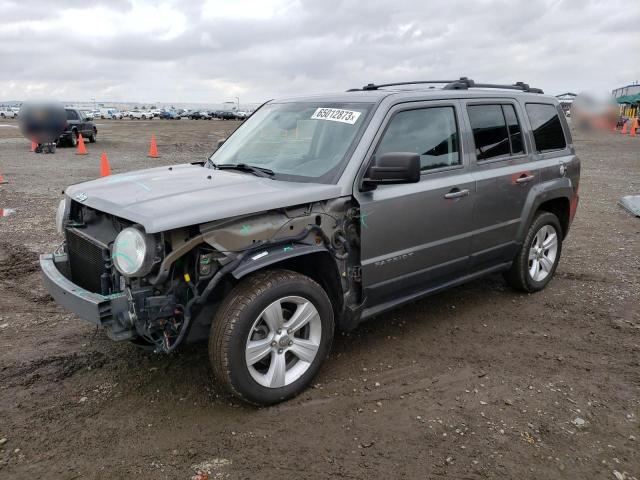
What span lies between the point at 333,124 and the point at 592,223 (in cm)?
627

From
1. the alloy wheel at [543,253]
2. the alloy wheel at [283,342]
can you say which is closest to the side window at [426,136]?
the alloy wheel at [283,342]

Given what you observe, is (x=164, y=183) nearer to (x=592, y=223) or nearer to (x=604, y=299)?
(x=604, y=299)

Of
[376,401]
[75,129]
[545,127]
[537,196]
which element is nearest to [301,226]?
[376,401]

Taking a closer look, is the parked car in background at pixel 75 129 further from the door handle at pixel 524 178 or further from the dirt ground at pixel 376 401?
the door handle at pixel 524 178

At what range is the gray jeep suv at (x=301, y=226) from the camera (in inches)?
117

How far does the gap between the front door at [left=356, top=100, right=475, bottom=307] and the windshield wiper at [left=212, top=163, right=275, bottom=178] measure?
72 centimetres

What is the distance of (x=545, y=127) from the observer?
5184 mm

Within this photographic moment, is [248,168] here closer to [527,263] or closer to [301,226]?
[301,226]

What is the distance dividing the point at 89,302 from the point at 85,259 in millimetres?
603

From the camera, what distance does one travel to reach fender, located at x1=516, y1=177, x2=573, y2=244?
4.86 m

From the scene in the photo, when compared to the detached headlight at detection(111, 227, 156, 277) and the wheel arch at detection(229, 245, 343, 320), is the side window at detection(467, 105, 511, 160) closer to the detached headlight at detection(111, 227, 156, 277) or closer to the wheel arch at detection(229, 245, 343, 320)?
the wheel arch at detection(229, 245, 343, 320)

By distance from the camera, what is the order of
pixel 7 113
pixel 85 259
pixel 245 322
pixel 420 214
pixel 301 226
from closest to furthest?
pixel 245 322 < pixel 301 226 < pixel 85 259 < pixel 420 214 < pixel 7 113

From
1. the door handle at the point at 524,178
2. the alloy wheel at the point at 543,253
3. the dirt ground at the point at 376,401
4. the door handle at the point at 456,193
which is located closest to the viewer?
the dirt ground at the point at 376,401

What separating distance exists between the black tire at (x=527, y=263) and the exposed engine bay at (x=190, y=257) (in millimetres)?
2262
